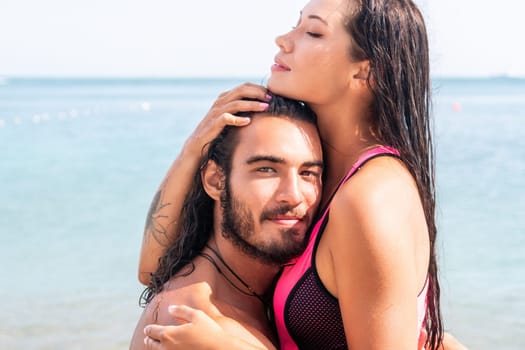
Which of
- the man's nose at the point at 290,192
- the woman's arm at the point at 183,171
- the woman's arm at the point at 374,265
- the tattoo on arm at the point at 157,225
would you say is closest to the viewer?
the woman's arm at the point at 374,265

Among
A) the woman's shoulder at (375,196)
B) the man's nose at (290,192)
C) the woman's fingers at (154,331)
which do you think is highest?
the woman's shoulder at (375,196)

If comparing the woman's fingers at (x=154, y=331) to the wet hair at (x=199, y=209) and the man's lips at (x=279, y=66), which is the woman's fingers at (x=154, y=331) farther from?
the man's lips at (x=279, y=66)

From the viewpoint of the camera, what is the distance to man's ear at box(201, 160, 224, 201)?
3555mm

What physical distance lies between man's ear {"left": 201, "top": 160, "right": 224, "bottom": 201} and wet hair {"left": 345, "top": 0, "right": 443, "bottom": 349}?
0.69 meters

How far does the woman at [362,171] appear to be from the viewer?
2.88 meters

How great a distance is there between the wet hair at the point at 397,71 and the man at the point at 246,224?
0.32m

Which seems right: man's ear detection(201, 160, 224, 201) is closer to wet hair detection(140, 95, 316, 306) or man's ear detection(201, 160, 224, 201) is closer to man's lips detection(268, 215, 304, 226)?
wet hair detection(140, 95, 316, 306)

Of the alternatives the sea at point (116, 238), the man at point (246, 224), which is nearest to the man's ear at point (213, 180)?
the man at point (246, 224)

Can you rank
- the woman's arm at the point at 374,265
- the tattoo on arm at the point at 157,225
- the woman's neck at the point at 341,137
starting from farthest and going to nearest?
the tattoo on arm at the point at 157,225, the woman's neck at the point at 341,137, the woman's arm at the point at 374,265

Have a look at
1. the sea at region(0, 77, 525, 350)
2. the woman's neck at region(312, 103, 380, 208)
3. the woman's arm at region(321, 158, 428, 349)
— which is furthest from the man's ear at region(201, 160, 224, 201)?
the sea at region(0, 77, 525, 350)

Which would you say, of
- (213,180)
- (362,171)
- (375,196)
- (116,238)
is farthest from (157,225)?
(116,238)

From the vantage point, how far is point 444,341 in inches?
151

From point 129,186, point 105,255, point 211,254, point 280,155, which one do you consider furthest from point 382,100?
point 129,186

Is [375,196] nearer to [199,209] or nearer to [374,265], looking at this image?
[374,265]
